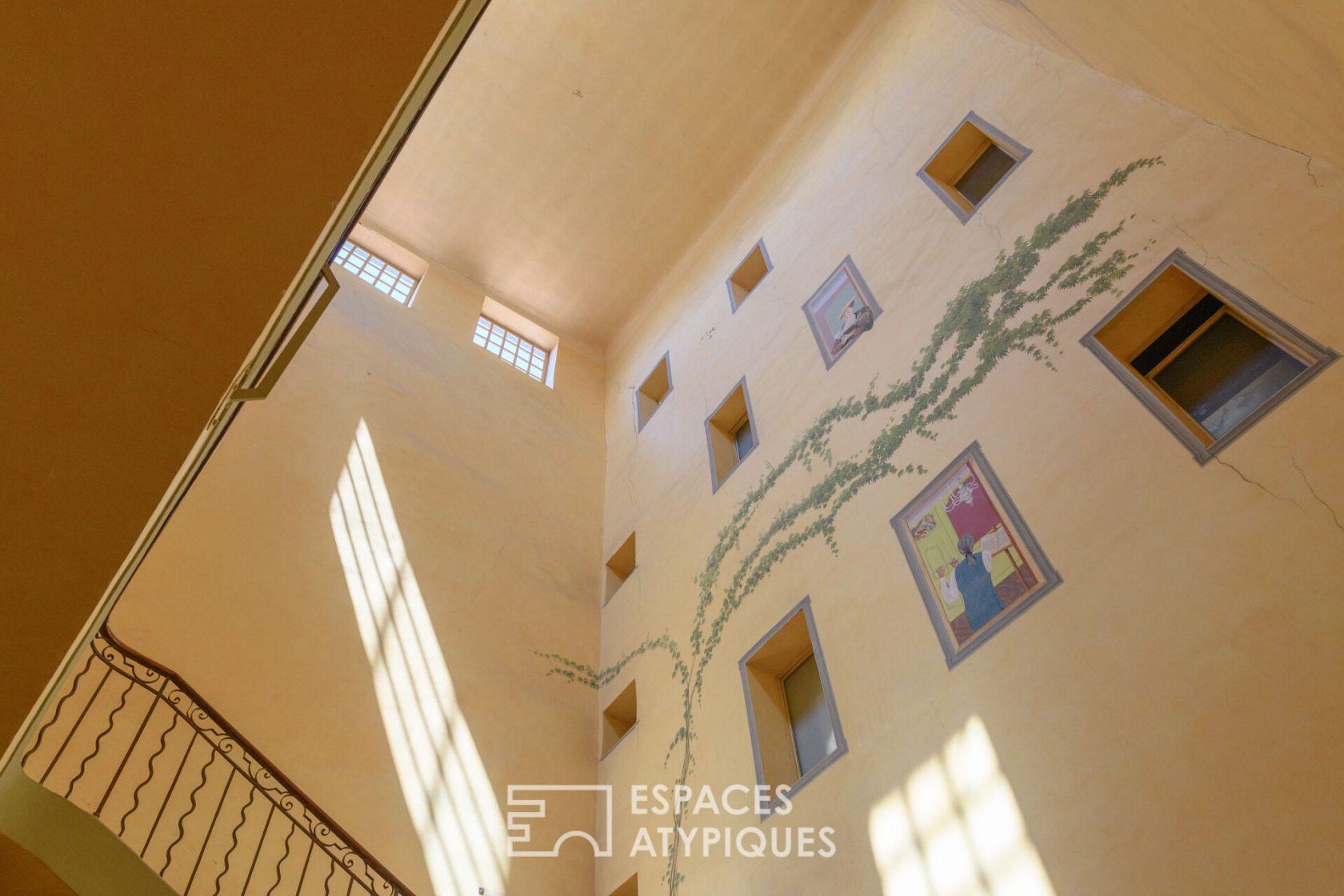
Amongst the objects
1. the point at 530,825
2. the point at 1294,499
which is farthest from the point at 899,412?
the point at 530,825

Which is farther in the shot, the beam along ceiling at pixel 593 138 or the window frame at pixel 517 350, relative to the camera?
the window frame at pixel 517 350

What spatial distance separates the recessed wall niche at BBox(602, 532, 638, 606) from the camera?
38.5 ft

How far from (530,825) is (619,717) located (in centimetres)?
179

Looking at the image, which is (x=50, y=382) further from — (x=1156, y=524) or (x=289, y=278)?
(x=1156, y=524)

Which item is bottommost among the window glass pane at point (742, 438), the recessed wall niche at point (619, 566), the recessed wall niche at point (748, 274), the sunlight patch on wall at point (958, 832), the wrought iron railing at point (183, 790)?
the sunlight patch on wall at point (958, 832)

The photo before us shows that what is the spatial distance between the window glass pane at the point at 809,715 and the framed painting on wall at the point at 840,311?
2.98 metres

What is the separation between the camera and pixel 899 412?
7785 millimetres

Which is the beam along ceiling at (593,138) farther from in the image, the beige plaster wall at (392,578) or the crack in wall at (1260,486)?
the crack in wall at (1260,486)

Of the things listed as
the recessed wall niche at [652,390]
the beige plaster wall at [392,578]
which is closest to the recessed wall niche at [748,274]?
the recessed wall niche at [652,390]

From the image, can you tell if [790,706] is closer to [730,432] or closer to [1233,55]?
[730,432]

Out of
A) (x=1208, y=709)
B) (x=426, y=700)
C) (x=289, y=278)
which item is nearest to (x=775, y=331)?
(x=426, y=700)

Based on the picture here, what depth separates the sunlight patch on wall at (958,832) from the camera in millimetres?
5012

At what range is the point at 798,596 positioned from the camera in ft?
25.8

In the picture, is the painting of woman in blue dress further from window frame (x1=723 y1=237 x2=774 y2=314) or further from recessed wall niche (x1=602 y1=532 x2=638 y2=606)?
window frame (x1=723 y1=237 x2=774 y2=314)
